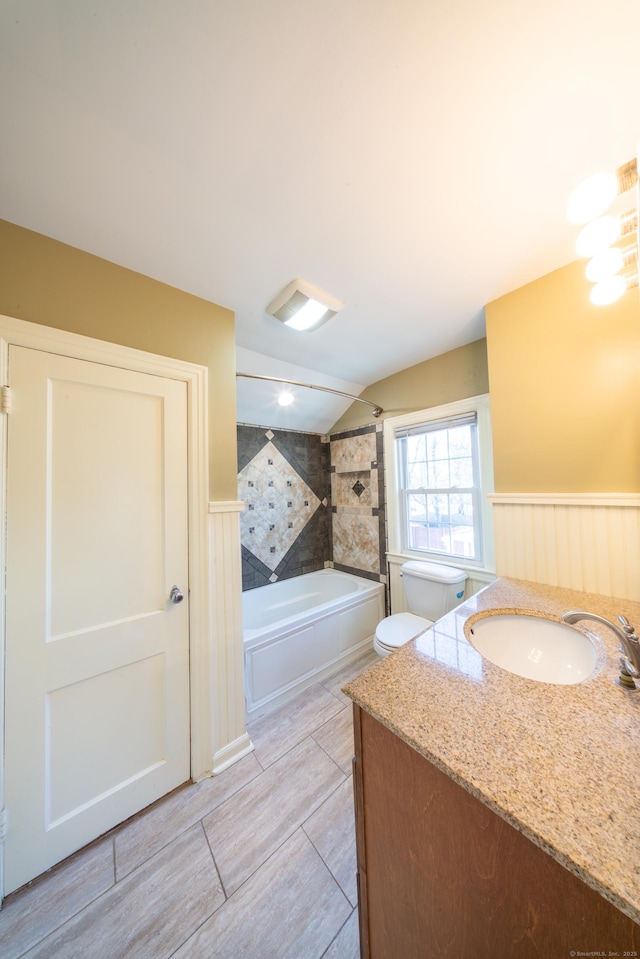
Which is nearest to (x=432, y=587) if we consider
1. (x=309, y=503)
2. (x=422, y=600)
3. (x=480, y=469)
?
(x=422, y=600)

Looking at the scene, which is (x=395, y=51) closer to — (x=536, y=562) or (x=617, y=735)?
(x=617, y=735)

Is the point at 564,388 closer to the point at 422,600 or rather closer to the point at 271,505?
the point at 422,600

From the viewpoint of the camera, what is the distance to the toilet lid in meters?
1.88

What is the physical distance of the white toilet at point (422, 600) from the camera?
76.2 inches

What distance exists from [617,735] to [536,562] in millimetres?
1001

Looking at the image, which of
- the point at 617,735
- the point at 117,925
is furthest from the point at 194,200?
the point at 117,925

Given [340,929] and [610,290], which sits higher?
[610,290]

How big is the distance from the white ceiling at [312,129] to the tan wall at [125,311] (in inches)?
2.8

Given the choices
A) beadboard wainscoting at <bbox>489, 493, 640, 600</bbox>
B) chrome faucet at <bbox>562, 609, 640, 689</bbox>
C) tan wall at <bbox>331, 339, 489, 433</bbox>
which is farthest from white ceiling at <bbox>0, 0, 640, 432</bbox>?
chrome faucet at <bbox>562, 609, 640, 689</bbox>

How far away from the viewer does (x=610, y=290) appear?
41.7 inches

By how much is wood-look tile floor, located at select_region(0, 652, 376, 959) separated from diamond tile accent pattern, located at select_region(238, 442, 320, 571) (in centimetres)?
161

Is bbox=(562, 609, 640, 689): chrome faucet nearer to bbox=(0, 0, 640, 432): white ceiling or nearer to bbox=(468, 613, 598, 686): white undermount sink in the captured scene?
bbox=(468, 613, 598, 686): white undermount sink

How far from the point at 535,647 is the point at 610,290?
1.32 metres

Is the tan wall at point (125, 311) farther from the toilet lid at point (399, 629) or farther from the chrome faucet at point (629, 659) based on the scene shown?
the chrome faucet at point (629, 659)
